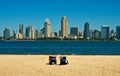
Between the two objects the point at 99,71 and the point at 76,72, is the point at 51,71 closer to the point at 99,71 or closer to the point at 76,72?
the point at 76,72

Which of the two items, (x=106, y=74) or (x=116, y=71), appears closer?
(x=106, y=74)

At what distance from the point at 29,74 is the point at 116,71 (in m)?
6.79

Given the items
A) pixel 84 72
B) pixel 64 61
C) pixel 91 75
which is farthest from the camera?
pixel 64 61

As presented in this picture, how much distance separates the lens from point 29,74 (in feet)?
84.4

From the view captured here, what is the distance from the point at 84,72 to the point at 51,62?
24.2 feet

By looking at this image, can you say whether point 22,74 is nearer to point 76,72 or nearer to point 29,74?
point 29,74

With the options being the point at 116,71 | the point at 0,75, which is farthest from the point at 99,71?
the point at 0,75

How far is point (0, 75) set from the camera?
990 inches

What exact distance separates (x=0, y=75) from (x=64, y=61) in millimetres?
9384

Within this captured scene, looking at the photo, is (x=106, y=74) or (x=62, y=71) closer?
(x=106, y=74)

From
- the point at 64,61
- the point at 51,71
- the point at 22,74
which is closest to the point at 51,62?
the point at 64,61

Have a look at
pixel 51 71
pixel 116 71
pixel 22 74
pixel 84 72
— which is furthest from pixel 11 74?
pixel 116 71

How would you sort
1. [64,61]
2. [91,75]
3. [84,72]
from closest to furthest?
[91,75], [84,72], [64,61]

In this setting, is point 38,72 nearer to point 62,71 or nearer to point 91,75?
point 62,71
